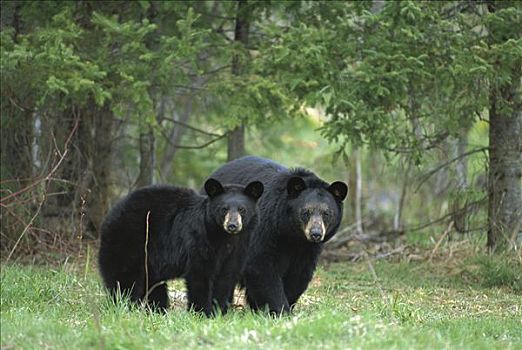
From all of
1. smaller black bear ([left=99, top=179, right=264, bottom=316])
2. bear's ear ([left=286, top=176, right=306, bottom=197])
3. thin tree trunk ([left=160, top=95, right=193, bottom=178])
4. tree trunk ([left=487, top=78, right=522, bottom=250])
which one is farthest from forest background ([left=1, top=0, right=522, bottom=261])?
thin tree trunk ([left=160, top=95, right=193, bottom=178])

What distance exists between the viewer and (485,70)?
1174 cm

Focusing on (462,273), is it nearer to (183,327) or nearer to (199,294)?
(199,294)

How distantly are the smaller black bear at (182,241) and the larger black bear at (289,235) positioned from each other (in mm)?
382

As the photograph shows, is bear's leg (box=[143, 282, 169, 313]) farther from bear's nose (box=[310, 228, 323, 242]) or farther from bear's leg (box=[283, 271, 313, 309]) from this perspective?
bear's nose (box=[310, 228, 323, 242])

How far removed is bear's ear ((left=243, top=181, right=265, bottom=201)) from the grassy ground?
113 cm

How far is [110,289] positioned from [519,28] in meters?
6.44

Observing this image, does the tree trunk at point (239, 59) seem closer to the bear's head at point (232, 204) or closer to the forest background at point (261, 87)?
the forest background at point (261, 87)

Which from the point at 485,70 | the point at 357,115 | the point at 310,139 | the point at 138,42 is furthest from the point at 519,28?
the point at 310,139

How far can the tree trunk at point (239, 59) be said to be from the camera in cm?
1465

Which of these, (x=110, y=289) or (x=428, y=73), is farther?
(x=428, y=73)

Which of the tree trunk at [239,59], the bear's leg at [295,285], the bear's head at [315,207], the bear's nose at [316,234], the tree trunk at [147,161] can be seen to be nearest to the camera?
the bear's nose at [316,234]

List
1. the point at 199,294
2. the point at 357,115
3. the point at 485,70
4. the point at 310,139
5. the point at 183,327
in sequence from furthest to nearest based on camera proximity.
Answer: the point at 310,139, the point at 357,115, the point at 485,70, the point at 199,294, the point at 183,327

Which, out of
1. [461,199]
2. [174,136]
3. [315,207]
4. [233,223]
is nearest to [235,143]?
A: [461,199]

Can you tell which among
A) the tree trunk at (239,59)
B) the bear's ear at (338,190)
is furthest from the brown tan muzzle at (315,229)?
the tree trunk at (239,59)
